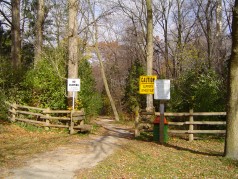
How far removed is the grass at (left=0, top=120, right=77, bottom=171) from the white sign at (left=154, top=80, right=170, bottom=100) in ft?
13.2

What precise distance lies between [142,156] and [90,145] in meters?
2.64

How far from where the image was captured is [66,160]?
915 cm

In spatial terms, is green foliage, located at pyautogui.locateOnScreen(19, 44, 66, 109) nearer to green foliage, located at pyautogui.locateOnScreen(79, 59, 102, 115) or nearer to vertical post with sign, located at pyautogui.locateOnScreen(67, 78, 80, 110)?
green foliage, located at pyautogui.locateOnScreen(79, 59, 102, 115)

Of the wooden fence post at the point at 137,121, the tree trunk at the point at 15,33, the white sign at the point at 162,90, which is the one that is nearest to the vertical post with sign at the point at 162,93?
the white sign at the point at 162,90

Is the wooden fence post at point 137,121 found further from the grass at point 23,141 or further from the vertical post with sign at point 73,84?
the vertical post with sign at point 73,84

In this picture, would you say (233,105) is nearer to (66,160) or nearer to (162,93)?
(162,93)

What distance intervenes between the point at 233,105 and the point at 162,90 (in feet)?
12.1

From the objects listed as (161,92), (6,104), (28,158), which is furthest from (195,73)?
(28,158)

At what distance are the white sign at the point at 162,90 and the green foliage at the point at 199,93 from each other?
4620mm

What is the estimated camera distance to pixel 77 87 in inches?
580

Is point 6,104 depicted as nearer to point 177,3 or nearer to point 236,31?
point 236,31

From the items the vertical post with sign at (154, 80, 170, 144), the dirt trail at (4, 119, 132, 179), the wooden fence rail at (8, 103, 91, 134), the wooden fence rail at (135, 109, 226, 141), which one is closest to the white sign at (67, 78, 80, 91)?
the wooden fence rail at (8, 103, 91, 134)

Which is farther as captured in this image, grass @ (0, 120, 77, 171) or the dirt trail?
grass @ (0, 120, 77, 171)

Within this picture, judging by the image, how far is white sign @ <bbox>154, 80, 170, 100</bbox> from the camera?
1242 cm
